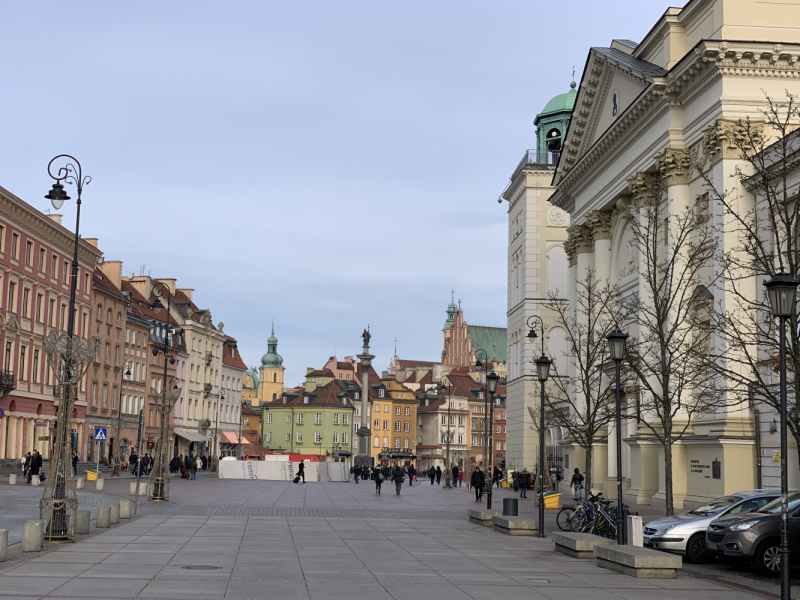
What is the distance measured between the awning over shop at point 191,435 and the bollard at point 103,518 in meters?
79.2

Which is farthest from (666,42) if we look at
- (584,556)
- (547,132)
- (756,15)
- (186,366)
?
(186,366)

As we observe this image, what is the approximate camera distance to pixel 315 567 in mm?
17891

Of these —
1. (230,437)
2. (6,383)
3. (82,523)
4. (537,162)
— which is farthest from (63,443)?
(230,437)

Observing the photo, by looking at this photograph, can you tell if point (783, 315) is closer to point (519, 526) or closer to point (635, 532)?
point (635, 532)

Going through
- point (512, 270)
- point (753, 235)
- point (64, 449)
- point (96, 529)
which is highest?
point (512, 270)

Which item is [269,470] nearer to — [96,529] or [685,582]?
[96,529]

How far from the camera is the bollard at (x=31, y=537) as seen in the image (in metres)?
19.1

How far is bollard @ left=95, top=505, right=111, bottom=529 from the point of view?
2516cm

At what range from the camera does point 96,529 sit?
82.0ft

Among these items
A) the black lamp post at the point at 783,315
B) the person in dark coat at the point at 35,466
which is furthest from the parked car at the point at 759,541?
the person in dark coat at the point at 35,466

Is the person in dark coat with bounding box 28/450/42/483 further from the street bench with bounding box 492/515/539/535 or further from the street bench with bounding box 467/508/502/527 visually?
the street bench with bounding box 492/515/539/535

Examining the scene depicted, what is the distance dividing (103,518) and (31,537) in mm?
6246

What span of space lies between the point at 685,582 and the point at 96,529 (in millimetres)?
14433

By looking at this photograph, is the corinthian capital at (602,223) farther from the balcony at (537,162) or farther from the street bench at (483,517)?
the balcony at (537,162)
